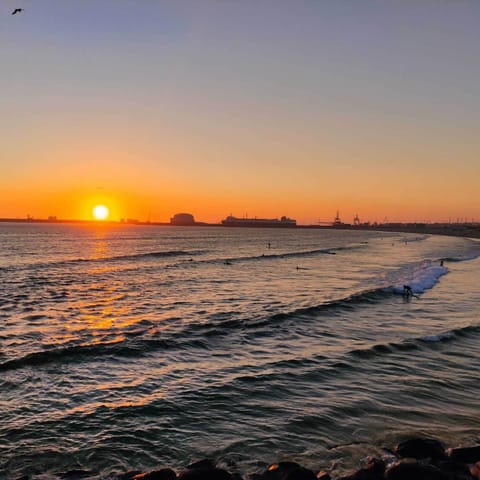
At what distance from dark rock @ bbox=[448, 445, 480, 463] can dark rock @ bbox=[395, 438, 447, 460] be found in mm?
154

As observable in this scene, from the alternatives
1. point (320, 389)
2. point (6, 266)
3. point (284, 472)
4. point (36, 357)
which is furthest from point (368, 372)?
point (6, 266)

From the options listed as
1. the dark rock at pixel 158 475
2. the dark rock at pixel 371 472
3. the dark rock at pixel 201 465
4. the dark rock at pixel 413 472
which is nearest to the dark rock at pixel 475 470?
the dark rock at pixel 413 472

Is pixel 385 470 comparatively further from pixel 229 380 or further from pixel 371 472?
pixel 229 380

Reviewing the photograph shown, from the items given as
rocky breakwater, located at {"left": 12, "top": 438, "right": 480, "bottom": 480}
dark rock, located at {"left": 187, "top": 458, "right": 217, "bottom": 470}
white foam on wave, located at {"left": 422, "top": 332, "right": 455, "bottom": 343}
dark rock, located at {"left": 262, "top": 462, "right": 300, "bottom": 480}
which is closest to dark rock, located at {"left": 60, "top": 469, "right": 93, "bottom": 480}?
rocky breakwater, located at {"left": 12, "top": 438, "right": 480, "bottom": 480}

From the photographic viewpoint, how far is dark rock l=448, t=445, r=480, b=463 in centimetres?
835

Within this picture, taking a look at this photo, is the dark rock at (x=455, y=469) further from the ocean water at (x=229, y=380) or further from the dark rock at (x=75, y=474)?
the dark rock at (x=75, y=474)

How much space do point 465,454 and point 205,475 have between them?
15.2 ft

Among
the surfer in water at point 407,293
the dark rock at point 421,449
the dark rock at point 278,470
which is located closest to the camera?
the dark rock at point 278,470

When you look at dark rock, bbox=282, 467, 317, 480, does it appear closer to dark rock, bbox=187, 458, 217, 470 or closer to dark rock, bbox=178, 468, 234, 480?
dark rock, bbox=178, 468, 234, 480

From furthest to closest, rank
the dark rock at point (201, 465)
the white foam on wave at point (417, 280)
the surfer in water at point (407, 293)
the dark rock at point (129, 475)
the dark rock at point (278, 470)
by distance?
the white foam on wave at point (417, 280), the surfer in water at point (407, 293), the dark rock at point (201, 465), the dark rock at point (129, 475), the dark rock at point (278, 470)

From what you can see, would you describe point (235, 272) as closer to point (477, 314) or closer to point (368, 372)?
point (477, 314)

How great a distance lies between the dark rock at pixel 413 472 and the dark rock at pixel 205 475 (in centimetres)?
265

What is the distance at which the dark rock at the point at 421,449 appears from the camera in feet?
28.3

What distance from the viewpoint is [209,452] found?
30.3 feet
